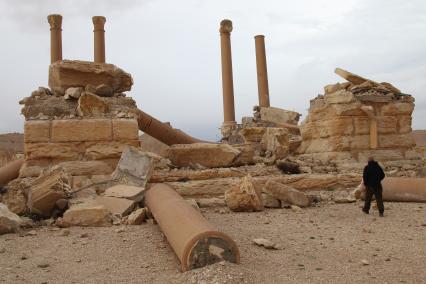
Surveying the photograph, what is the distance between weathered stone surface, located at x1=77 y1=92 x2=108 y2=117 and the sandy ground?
9.82ft

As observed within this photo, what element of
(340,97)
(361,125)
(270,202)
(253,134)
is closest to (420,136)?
(253,134)

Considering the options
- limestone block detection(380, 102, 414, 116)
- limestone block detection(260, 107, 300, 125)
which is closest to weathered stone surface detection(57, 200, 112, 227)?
limestone block detection(380, 102, 414, 116)

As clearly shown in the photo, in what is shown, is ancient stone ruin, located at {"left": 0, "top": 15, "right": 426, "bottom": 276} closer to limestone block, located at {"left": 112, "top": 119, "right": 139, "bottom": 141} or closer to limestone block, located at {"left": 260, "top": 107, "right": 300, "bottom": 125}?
limestone block, located at {"left": 112, "top": 119, "right": 139, "bottom": 141}

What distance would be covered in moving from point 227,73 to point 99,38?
6.54m

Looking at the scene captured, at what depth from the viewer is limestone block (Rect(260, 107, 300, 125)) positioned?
682 inches

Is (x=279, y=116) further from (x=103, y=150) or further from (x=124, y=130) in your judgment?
(x=103, y=150)

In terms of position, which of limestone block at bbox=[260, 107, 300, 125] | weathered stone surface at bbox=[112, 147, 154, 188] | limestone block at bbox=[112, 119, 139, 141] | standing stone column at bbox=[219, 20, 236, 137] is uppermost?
standing stone column at bbox=[219, 20, 236, 137]

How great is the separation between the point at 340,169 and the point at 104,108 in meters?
5.26

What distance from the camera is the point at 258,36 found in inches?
893

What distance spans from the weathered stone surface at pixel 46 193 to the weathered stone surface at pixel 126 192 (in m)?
0.66

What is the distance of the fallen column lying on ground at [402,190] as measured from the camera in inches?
294

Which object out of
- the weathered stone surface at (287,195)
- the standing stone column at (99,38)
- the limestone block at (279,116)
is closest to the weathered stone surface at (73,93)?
the weathered stone surface at (287,195)

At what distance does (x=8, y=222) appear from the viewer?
5281 mm

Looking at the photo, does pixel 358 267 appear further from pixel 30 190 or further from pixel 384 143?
pixel 384 143
